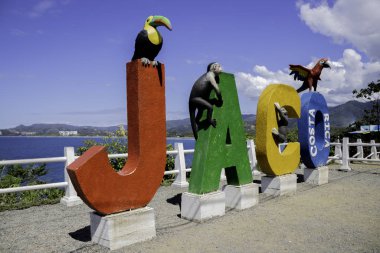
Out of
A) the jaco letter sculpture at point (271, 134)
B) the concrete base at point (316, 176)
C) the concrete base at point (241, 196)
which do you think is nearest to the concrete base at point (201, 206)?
the concrete base at point (241, 196)

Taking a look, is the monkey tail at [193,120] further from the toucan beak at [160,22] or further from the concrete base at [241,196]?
the toucan beak at [160,22]

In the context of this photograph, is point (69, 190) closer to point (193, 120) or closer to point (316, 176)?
point (193, 120)

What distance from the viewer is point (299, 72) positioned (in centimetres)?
1062

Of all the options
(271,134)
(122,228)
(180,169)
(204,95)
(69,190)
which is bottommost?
(122,228)

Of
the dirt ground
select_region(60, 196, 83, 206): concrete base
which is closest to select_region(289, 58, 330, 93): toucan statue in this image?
the dirt ground

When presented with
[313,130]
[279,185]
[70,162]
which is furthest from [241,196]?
[313,130]

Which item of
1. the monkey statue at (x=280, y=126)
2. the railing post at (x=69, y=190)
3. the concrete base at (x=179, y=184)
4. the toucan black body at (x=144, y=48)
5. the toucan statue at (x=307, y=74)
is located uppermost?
the toucan statue at (x=307, y=74)

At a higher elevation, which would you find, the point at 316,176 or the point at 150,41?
the point at 150,41

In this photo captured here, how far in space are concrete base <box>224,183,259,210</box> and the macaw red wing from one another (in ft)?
14.5

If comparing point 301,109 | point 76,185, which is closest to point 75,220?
point 76,185

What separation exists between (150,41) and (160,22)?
0.37 metres

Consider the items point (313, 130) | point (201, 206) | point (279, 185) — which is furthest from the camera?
point (313, 130)

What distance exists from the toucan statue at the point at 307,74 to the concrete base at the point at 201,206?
17.7ft

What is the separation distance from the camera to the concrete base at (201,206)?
648 cm
